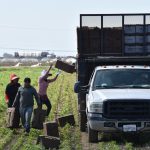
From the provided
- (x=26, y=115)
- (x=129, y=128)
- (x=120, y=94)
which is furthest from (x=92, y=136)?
(x=26, y=115)

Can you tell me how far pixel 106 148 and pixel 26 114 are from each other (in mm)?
4128

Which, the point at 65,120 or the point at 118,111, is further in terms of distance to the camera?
the point at 65,120

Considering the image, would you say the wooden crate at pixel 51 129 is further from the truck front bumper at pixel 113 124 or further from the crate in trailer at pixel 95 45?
the crate in trailer at pixel 95 45

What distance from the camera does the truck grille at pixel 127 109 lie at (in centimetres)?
1586

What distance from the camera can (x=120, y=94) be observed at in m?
16.1

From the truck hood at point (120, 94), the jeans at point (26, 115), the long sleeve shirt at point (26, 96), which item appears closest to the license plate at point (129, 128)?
the truck hood at point (120, 94)

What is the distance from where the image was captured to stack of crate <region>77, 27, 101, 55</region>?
19.4 metres

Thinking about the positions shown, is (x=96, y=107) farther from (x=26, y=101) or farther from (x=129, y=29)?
(x=129, y=29)

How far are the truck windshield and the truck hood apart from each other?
43 centimetres

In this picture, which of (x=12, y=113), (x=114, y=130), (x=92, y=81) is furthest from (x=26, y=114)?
(x=114, y=130)

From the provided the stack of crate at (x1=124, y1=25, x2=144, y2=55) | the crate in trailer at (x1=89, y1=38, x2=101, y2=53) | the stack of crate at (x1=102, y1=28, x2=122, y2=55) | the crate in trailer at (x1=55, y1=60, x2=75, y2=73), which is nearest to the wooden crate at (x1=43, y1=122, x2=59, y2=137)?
the crate in trailer at (x1=89, y1=38, x2=101, y2=53)

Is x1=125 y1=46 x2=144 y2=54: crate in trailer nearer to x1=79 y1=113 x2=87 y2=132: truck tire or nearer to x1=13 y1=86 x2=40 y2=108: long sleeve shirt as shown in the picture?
x1=79 y1=113 x2=87 y2=132: truck tire

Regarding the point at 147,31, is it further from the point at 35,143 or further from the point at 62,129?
the point at 35,143

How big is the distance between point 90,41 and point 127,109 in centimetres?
412
